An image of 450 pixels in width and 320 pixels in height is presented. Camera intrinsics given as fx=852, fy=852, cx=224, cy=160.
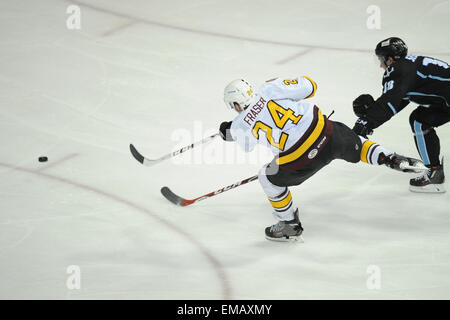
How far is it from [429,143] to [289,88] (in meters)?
1.17

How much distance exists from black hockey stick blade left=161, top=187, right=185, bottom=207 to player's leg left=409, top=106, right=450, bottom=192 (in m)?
1.52

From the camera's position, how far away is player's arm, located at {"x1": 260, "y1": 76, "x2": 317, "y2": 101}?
477 cm

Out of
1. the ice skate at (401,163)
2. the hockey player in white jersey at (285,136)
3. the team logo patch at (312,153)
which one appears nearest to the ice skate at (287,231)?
the hockey player in white jersey at (285,136)

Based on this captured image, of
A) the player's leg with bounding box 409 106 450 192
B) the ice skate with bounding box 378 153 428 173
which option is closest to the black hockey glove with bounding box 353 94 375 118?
the ice skate with bounding box 378 153 428 173

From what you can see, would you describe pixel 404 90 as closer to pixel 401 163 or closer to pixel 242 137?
pixel 401 163

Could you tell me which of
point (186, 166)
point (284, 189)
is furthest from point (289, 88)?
point (186, 166)

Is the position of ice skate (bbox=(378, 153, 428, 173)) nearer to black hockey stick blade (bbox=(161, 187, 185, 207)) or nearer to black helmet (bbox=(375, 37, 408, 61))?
black helmet (bbox=(375, 37, 408, 61))

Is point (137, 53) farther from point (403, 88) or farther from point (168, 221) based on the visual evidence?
point (403, 88)

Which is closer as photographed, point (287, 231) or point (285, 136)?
point (285, 136)

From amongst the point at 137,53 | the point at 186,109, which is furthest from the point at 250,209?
the point at 137,53

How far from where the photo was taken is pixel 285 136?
4781mm

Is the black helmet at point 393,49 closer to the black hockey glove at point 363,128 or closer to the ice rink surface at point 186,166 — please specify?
the black hockey glove at point 363,128

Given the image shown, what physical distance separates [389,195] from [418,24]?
306 cm

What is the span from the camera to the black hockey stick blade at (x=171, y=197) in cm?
550
